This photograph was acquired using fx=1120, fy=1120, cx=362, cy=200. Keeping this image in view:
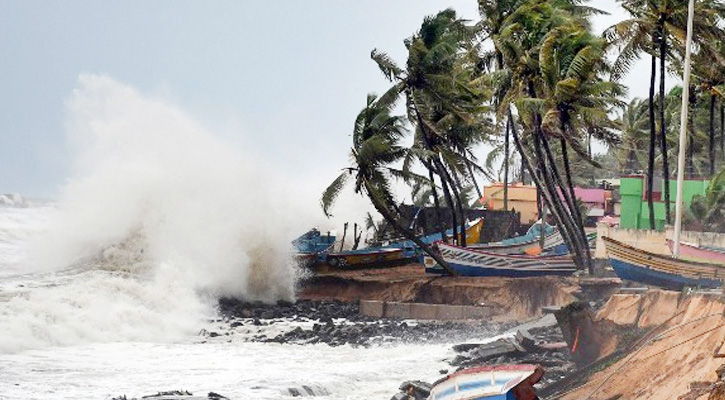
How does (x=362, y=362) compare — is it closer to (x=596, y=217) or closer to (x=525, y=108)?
(x=525, y=108)

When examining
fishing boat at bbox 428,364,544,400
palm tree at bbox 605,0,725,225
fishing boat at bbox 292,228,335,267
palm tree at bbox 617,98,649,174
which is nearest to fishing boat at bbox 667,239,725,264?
palm tree at bbox 605,0,725,225

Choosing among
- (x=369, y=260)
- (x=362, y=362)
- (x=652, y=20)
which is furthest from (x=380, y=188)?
(x=362, y=362)

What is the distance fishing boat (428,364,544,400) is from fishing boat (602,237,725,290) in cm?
1100

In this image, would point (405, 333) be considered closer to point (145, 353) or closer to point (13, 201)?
point (145, 353)

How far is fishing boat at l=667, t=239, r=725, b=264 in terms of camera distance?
27375 mm

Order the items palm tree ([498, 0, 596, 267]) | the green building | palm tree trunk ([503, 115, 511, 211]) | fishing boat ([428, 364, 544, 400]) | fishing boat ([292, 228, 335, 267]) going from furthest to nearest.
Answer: palm tree trunk ([503, 115, 511, 211])
fishing boat ([292, 228, 335, 267])
the green building
palm tree ([498, 0, 596, 267])
fishing boat ([428, 364, 544, 400])

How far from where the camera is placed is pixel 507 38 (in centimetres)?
3338

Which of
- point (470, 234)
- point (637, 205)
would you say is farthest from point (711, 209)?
point (470, 234)

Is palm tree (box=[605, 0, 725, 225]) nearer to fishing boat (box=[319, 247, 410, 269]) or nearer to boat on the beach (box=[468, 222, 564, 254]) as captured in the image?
boat on the beach (box=[468, 222, 564, 254])

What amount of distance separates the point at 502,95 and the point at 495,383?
21.6 metres

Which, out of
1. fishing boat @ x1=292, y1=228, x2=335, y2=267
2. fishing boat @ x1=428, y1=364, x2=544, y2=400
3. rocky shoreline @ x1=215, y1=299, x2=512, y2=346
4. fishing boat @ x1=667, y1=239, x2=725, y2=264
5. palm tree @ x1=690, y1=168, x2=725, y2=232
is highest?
palm tree @ x1=690, y1=168, x2=725, y2=232

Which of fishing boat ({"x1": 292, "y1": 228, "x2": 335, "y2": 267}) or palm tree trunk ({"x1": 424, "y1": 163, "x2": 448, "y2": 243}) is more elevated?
palm tree trunk ({"x1": 424, "y1": 163, "x2": 448, "y2": 243})

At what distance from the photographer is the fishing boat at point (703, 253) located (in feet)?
89.8

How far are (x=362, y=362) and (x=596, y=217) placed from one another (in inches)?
1421
